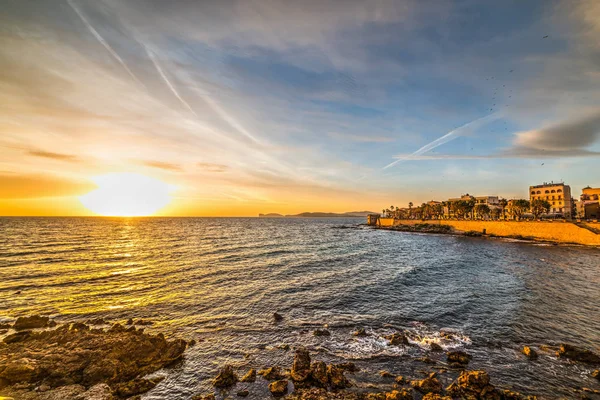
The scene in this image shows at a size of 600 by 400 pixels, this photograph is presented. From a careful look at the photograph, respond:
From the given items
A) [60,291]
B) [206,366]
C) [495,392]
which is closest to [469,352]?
[495,392]

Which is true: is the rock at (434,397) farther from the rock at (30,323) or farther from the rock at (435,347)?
the rock at (30,323)

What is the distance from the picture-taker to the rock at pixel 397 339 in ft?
57.0

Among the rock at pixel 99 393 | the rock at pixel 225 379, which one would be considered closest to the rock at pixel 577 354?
the rock at pixel 225 379

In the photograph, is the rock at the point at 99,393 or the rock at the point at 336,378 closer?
the rock at the point at 99,393

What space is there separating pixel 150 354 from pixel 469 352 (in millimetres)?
19251

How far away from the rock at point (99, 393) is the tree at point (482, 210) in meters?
137

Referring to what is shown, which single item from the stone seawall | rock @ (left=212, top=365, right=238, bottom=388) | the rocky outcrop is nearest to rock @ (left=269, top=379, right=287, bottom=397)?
rock @ (left=212, top=365, right=238, bottom=388)

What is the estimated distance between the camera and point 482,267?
42312 mm

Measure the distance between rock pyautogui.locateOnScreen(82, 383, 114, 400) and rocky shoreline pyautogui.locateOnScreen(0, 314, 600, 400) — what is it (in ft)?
0.13

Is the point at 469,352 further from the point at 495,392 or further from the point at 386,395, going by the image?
the point at 386,395

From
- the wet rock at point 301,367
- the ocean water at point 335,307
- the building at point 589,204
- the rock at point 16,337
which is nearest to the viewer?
the wet rock at point 301,367

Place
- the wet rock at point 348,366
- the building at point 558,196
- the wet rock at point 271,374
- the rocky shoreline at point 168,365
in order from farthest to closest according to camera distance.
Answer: the building at point 558,196 < the wet rock at point 348,366 < the wet rock at point 271,374 < the rocky shoreline at point 168,365

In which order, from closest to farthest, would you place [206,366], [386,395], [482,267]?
[386,395]
[206,366]
[482,267]

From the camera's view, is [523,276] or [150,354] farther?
[523,276]
